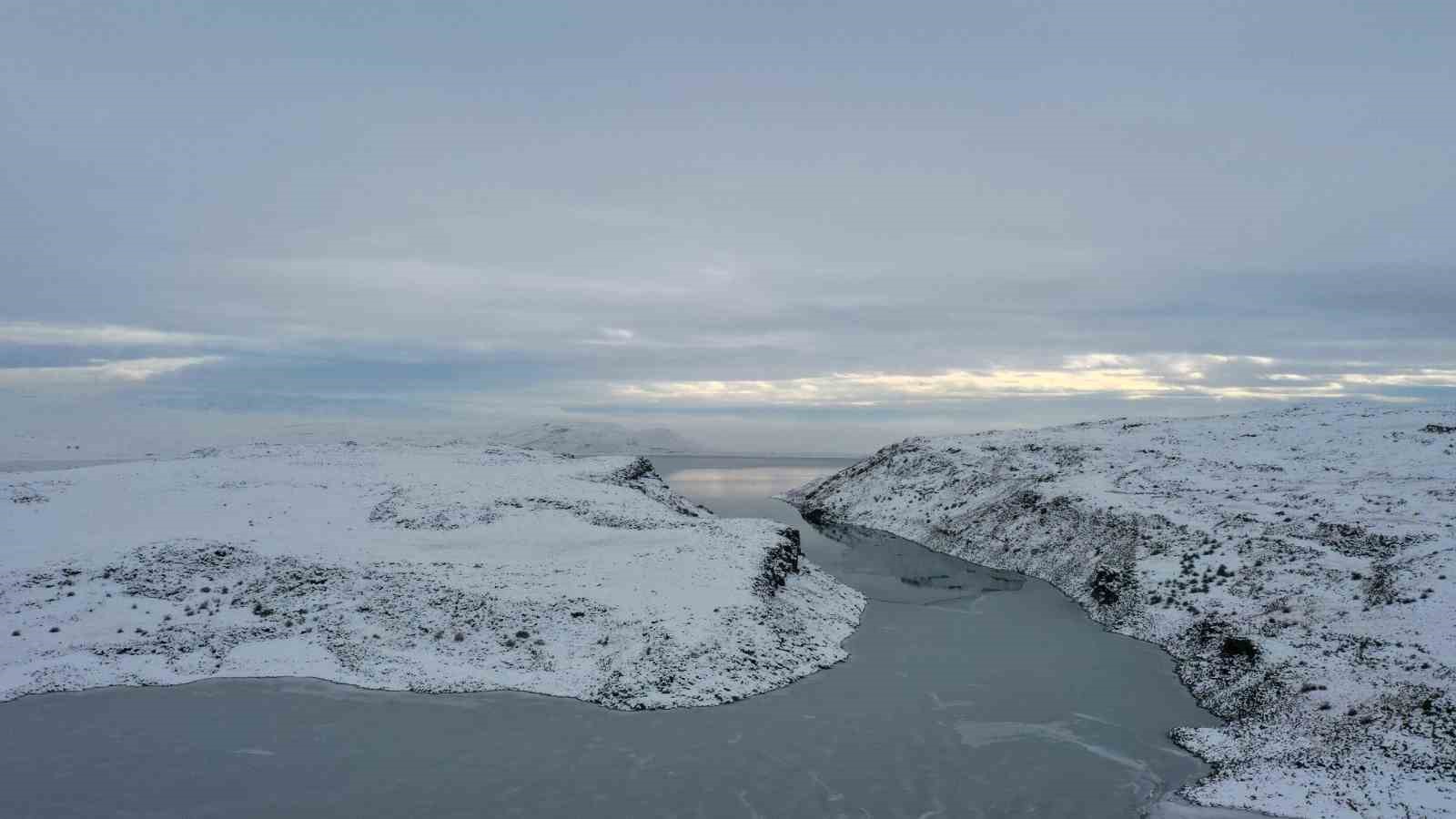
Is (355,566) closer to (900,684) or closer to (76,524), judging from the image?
(76,524)

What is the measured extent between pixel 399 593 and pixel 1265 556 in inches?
1711

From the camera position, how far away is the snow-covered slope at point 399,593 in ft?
103

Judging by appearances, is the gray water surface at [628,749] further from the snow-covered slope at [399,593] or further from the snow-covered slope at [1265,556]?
the snow-covered slope at [1265,556]

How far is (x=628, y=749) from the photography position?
2523 centimetres

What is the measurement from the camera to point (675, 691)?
29.7 meters

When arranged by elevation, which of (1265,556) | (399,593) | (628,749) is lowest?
(628,749)

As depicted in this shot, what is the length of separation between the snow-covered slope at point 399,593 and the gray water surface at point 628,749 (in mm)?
1812

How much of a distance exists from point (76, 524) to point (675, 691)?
38.3 meters

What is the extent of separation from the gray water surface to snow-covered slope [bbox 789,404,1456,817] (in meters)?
2.96

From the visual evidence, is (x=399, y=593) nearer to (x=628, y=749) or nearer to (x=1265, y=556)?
(x=628, y=749)

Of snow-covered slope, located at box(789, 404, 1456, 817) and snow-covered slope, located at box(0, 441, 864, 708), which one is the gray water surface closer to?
snow-covered slope, located at box(0, 441, 864, 708)

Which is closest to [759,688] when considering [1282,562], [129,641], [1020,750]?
[1020,750]

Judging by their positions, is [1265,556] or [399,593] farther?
[1265,556]

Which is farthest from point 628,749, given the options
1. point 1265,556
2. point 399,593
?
point 1265,556
